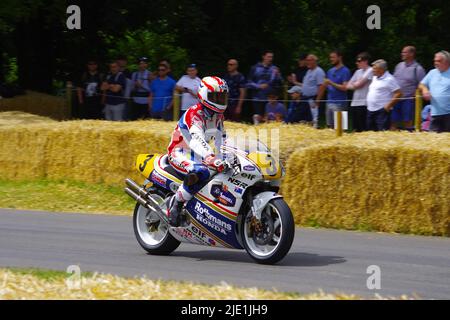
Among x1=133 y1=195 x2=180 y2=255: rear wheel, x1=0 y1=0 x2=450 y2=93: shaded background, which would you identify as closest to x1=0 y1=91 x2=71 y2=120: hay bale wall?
x1=0 y1=0 x2=450 y2=93: shaded background

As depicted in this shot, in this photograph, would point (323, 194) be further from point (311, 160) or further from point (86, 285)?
point (86, 285)

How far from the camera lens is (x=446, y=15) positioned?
1115 inches

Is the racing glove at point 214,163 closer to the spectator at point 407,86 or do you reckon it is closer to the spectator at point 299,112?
the spectator at point 407,86

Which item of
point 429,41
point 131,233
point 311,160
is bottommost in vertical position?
point 131,233

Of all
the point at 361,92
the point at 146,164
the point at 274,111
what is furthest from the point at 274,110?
the point at 146,164

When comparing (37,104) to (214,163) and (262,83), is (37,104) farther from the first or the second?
(214,163)

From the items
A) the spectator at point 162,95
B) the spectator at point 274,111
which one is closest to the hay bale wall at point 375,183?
the spectator at point 274,111

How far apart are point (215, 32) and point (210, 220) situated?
53.8 ft

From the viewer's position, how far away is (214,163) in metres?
9.46

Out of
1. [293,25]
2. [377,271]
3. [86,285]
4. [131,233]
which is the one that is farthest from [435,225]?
[293,25]

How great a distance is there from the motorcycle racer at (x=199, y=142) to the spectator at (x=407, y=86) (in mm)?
5550

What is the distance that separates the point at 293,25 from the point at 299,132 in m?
14.5

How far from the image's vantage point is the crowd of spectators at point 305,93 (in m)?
14.7

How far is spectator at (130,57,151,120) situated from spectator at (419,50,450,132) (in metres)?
6.16
